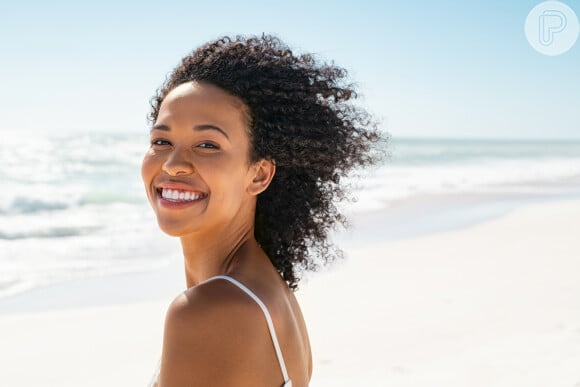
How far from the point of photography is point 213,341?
176 cm

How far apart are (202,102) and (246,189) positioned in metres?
0.33

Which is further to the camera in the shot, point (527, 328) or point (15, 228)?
point (15, 228)

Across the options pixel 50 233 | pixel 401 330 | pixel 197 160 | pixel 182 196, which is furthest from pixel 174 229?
pixel 50 233

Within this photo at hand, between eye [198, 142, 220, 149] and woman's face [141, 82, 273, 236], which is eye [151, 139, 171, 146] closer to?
woman's face [141, 82, 273, 236]

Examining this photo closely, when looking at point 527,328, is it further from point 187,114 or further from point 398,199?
point 398,199

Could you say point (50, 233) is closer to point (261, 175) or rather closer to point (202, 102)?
point (261, 175)

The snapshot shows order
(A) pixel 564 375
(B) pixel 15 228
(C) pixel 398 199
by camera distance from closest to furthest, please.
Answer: (A) pixel 564 375 < (B) pixel 15 228 < (C) pixel 398 199

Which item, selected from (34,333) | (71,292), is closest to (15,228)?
(71,292)

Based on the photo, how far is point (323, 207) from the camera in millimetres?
2689

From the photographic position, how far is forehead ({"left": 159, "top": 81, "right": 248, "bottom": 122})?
213 cm

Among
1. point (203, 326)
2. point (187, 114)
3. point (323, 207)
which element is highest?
point (187, 114)

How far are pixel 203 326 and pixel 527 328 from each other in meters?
5.05

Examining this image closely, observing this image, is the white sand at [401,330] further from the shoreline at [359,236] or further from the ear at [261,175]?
the ear at [261,175]

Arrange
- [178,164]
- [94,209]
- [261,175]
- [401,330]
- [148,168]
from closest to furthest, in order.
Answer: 1. [178,164]
2. [148,168]
3. [261,175]
4. [401,330]
5. [94,209]
